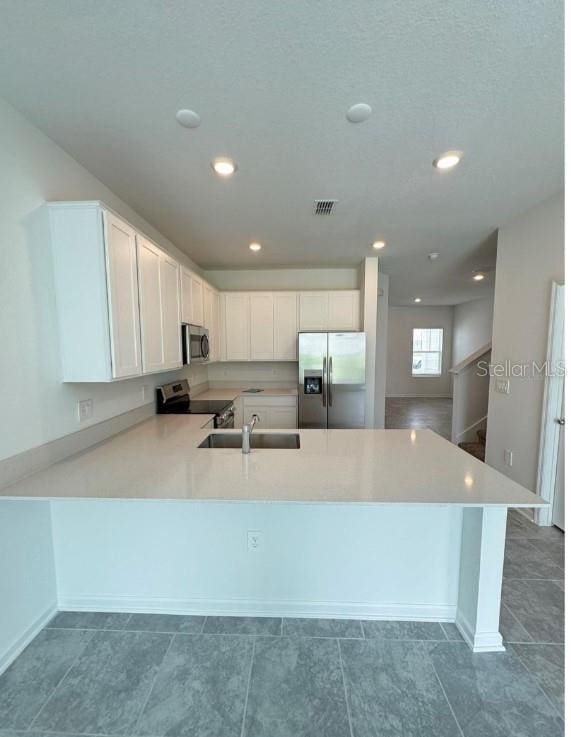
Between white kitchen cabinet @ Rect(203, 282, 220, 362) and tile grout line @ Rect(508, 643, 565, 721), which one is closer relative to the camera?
tile grout line @ Rect(508, 643, 565, 721)

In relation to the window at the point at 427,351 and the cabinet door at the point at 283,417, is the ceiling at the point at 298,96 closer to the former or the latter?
the cabinet door at the point at 283,417

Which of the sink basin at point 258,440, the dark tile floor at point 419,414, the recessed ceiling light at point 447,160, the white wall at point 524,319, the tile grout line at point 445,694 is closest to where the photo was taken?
the tile grout line at point 445,694

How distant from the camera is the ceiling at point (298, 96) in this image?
42.5 inches

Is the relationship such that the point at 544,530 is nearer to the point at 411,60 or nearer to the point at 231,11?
the point at 411,60

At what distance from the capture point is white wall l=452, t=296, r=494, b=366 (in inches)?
294

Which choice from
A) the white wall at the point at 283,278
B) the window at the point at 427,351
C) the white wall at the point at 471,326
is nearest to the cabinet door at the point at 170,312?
the white wall at the point at 283,278

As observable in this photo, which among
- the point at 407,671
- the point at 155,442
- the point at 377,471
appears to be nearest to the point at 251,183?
the point at 155,442

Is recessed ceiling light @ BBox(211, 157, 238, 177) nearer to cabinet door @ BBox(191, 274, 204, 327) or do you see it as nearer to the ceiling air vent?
the ceiling air vent

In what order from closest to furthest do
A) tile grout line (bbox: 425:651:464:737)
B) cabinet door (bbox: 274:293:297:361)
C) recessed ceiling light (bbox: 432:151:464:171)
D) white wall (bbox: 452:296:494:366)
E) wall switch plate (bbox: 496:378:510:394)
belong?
tile grout line (bbox: 425:651:464:737)
recessed ceiling light (bbox: 432:151:464:171)
wall switch plate (bbox: 496:378:510:394)
cabinet door (bbox: 274:293:297:361)
white wall (bbox: 452:296:494:366)

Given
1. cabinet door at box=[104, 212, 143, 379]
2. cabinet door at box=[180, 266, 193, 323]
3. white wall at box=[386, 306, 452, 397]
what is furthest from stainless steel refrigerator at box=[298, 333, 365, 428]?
white wall at box=[386, 306, 452, 397]

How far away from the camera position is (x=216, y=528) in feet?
5.55

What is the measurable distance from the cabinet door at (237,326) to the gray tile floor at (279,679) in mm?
3031

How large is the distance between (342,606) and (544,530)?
2020 mm

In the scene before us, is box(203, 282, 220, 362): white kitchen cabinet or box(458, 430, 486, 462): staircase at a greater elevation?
box(203, 282, 220, 362): white kitchen cabinet
